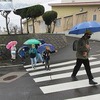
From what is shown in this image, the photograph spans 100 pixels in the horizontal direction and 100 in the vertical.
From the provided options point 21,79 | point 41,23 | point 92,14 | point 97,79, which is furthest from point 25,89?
point 41,23

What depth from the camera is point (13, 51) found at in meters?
15.8

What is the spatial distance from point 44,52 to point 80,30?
2960 mm

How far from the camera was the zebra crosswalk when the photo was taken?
8.72m

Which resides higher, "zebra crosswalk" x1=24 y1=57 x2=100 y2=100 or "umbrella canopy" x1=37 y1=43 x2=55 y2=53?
"umbrella canopy" x1=37 y1=43 x2=55 y2=53

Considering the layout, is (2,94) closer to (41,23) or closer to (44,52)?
(44,52)

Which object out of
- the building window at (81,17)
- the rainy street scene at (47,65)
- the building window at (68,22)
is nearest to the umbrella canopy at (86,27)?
the rainy street scene at (47,65)

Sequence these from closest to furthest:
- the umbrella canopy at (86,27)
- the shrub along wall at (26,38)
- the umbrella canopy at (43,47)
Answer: the umbrella canopy at (86,27), the umbrella canopy at (43,47), the shrub along wall at (26,38)

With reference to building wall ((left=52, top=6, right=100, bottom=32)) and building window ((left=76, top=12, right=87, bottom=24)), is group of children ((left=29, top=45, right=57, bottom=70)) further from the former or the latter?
building window ((left=76, top=12, right=87, bottom=24))

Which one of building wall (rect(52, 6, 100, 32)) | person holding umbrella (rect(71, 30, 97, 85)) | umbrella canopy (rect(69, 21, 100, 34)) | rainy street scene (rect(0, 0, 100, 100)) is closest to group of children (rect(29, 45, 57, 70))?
rainy street scene (rect(0, 0, 100, 100))

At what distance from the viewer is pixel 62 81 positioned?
10531mm

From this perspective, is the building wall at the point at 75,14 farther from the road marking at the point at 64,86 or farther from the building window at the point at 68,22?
the road marking at the point at 64,86

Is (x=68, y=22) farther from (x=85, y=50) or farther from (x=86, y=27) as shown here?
(x=85, y=50)

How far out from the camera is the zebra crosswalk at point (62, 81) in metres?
8.72

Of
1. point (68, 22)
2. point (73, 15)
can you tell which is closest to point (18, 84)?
point (73, 15)
